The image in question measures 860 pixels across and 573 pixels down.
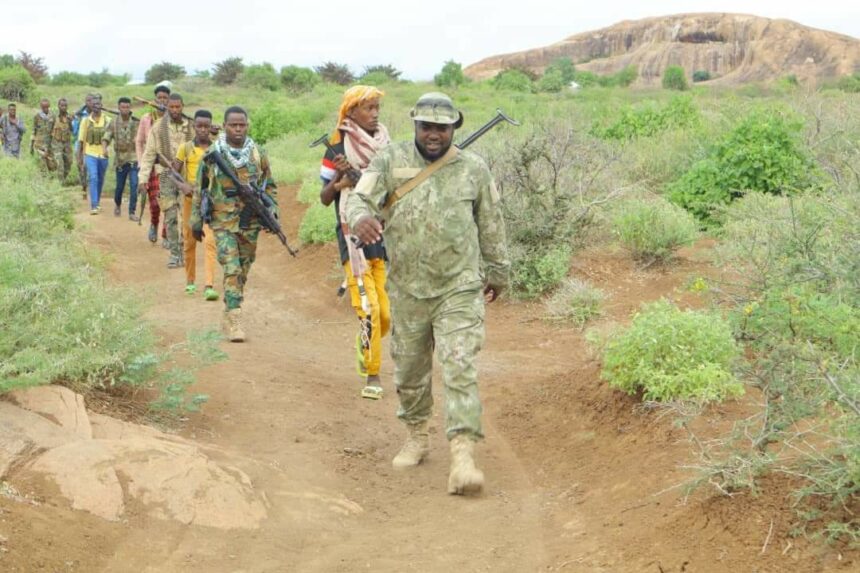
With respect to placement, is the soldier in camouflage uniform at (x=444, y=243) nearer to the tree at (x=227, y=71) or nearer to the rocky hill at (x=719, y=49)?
the tree at (x=227, y=71)

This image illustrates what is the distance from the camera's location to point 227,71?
177 feet

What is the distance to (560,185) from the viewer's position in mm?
11805

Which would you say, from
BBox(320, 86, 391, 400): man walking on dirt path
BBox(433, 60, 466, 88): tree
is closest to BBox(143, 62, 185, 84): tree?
BBox(433, 60, 466, 88): tree

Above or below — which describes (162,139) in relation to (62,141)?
→ above

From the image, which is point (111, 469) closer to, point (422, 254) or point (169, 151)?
point (422, 254)

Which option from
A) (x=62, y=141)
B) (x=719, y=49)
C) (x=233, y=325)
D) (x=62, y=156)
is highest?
(x=719, y=49)

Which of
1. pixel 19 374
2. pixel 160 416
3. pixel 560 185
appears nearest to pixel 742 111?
pixel 560 185

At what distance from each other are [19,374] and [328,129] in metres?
20.0

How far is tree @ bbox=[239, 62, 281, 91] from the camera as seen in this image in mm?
47969

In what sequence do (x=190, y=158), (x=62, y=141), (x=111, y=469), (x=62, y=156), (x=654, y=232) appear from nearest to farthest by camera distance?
(x=111, y=469), (x=654, y=232), (x=190, y=158), (x=62, y=141), (x=62, y=156)

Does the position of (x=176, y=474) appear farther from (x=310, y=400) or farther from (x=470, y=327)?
(x=310, y=400)

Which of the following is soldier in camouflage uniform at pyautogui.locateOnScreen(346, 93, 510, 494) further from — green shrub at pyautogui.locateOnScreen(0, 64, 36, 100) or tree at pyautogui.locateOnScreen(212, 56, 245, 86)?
tree at pyautogui.locateOnScreen(212, 56, 245, 86)

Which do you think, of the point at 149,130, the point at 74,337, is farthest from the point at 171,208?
the point at 74,337

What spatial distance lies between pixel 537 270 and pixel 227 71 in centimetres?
4587
